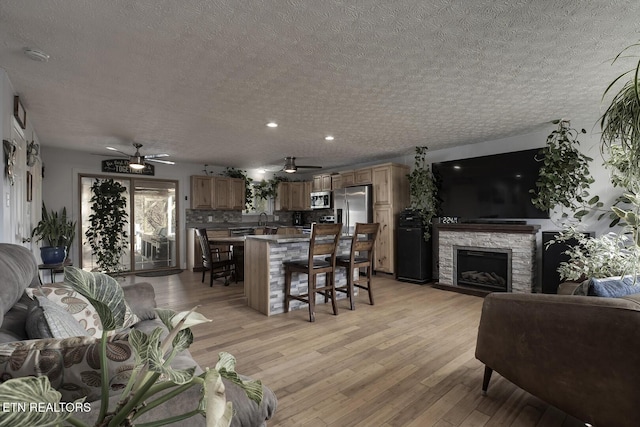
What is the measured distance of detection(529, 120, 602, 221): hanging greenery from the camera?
377cm

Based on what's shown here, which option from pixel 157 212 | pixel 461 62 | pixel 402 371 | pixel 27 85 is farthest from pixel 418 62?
pixel 157 212

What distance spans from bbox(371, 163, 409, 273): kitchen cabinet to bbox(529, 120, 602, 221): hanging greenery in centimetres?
220

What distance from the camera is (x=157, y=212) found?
663 centimetres

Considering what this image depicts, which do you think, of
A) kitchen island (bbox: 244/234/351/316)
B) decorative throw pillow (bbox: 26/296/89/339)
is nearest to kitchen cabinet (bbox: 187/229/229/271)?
kitchen island (bbox: 244/234/351/316)

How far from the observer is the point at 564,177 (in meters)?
3.82

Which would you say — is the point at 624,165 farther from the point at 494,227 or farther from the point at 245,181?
the point at 245,181

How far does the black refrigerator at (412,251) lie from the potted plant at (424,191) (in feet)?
0.37

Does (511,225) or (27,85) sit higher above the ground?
(27,85)

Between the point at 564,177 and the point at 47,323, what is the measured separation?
4.89 metres

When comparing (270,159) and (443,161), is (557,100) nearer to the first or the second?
(443,161)

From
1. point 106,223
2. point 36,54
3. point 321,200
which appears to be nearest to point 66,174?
point 106,223

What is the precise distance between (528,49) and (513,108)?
1345 mm

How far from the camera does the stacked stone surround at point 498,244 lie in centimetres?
412

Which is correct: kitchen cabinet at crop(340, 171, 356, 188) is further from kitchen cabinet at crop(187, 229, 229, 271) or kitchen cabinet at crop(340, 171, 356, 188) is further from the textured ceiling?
kitchen cabinet at crop(187, 229, 229, 271)
